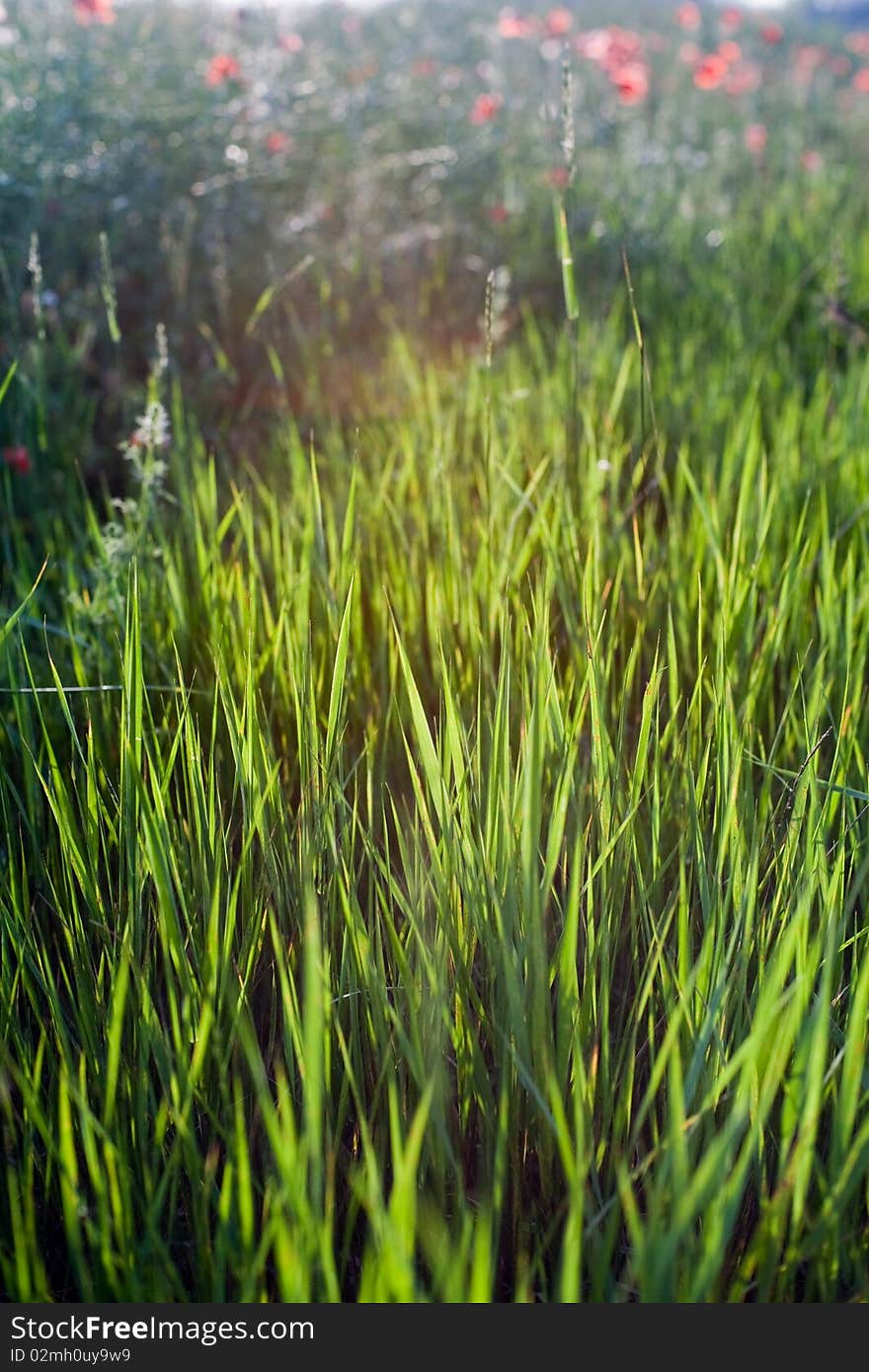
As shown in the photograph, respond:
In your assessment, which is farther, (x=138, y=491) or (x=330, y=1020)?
(x=138, y=491)

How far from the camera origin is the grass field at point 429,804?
2.34ft

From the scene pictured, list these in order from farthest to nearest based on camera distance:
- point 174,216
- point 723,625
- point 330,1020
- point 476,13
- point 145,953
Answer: point 476,13, point 174,216, point 723,625, point 145,953, point 330,1020

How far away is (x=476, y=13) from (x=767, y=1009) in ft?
33.1

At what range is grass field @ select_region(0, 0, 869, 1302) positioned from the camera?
71cm

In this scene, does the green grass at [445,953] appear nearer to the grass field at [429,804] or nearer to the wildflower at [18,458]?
the grass field at [429,804]

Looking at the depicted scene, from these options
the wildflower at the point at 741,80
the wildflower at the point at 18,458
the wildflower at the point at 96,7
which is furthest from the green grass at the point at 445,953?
the wildflower at the point at 741,80

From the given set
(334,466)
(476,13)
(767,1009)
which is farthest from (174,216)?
(476,13)

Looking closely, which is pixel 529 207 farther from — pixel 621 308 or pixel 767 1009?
pixel 767 1009

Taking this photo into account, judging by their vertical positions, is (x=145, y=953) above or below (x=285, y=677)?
below

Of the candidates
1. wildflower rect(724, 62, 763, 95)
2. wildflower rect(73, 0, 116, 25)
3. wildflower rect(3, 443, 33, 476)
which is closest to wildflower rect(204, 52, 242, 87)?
wildflower rect(73, 0, 116, 25)

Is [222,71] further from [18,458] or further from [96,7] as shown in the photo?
[18,458]

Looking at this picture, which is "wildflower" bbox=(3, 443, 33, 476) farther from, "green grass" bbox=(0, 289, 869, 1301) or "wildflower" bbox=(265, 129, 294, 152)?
"wildflower" bbox=(265, 129, 294, 152)

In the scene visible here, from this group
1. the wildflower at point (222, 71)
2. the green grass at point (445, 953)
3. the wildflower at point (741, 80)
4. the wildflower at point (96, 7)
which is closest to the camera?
the green grass at point (445, 953)

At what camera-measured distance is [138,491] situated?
2.14m
